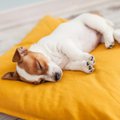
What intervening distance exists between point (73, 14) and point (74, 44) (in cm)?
114

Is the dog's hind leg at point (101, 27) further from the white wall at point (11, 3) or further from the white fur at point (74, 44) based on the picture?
the white wall at point (11, 3)

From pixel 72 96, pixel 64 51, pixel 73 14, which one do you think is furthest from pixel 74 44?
pixel 73 14

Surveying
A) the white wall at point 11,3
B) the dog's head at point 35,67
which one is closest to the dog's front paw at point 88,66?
the dog's head at point 35,67

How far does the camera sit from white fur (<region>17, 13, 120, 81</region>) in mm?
1470

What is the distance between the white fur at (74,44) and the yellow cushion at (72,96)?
0.18 feet

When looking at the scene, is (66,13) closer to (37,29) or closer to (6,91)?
(37,29)

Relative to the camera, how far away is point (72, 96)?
1.35m

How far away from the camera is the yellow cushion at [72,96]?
1.29 metres

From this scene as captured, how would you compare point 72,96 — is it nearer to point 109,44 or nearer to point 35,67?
point 35,67

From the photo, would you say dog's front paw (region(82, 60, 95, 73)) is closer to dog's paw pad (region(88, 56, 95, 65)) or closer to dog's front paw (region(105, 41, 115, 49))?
dog's paw pad (region(88, 56, 95, 65))

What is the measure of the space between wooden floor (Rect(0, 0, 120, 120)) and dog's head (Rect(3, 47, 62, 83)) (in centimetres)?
83

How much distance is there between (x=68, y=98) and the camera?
53.2 inches

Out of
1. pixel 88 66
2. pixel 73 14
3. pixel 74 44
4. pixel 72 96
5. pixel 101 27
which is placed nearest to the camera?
pixel 72 96

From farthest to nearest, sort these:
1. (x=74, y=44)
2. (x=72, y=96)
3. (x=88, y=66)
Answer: (x=74, y=44)
(x=88, y=66)
(x=72, y=96)
